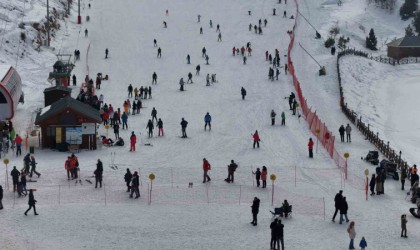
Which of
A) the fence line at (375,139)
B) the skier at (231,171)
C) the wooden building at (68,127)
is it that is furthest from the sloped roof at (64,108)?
the fence line at (375,139)

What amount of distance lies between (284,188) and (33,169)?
10.4 m

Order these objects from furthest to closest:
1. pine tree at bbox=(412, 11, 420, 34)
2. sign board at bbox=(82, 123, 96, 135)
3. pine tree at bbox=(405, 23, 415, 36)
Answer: pine tree at bbox=(412, 11, 420, 34) → pine tree at bbox=(405, 23, 415, 36) → sign board at bbox=(82, 123, 96, 135)

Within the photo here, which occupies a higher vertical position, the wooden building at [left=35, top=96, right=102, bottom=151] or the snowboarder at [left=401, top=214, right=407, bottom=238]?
the wooden building at [left=35, top=96, right=102, bottom=151]

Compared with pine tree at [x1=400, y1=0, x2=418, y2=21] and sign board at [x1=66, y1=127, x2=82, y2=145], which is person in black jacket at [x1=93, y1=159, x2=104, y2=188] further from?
pine tree at [x1=400, y1=0, x2=418, y2=21]

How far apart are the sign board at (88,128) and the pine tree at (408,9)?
71093mm

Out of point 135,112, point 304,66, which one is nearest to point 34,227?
point 135,112

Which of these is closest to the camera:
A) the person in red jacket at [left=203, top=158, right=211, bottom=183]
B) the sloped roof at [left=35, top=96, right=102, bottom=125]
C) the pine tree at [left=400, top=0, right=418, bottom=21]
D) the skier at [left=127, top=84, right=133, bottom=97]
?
the person in red jacket at [left=203, top=158, right=211, bottom=183]

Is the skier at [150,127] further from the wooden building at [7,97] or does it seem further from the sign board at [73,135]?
the wooden building at [7,97]

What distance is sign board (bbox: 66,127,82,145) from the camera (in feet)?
125

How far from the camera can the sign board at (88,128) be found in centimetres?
3819

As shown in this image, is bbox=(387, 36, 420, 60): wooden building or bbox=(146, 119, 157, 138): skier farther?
bbox=(387, 36, 420, 60): wooden building

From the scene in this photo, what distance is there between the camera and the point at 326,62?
67.1 m

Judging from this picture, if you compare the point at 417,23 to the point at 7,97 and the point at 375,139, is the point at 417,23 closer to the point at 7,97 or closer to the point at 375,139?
Result: the point at 375,139

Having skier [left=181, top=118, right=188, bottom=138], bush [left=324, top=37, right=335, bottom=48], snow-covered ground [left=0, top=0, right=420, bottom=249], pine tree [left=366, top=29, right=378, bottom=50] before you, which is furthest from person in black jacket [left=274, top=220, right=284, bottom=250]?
pine tree [left=366, top=29, right=378, bottom=50]
